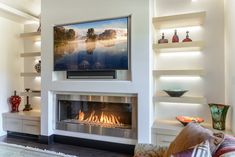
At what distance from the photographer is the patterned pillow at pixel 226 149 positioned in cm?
114

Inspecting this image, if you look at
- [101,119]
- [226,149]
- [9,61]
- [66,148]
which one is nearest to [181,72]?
[101,119]

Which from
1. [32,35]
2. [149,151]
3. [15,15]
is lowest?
[149,151]

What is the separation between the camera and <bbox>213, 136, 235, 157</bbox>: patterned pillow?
1.14 meters

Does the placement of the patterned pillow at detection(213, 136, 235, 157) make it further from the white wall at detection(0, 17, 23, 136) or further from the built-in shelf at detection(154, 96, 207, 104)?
the white wall at detection(0, 17, 23, 136)

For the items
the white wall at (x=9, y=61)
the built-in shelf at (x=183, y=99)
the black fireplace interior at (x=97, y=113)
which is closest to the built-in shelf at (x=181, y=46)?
the built-in shelf at (x=183, y=99)

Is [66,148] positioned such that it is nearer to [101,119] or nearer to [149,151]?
[101,119]

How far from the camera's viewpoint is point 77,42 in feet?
11.6

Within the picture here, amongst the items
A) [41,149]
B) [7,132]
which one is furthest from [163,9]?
[7,132]

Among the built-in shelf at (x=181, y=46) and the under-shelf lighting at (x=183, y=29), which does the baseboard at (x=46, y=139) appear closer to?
the built-in shelf at (x=181, y=46)

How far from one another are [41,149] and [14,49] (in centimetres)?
249

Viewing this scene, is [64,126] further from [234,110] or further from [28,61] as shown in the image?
[234,110]

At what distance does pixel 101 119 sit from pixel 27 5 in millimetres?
3032

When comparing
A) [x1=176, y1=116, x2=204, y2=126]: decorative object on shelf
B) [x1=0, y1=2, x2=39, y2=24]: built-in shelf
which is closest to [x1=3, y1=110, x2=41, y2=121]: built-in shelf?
[x1=0, y1=2, x2=39, y2=24]: built-in shelf

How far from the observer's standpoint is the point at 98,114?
3623mm
